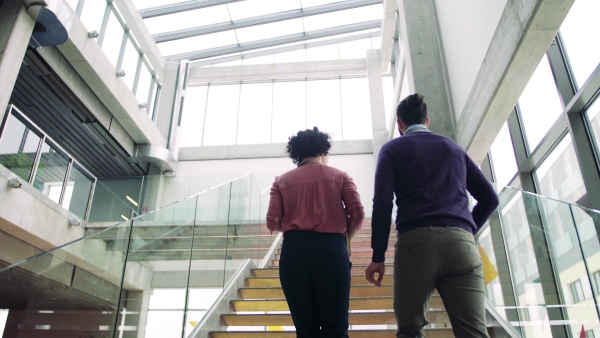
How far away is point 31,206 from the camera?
287 inches

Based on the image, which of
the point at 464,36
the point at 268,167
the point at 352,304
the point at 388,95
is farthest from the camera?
the point at 388,95

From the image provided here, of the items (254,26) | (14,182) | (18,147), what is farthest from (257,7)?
(14,182)

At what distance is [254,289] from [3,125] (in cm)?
495

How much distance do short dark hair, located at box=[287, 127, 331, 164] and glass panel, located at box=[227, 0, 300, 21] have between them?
12901 millimetres

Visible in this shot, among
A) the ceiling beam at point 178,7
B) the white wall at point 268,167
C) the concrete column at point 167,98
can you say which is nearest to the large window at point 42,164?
the white wall at point 268,167

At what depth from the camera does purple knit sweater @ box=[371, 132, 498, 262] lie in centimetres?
184

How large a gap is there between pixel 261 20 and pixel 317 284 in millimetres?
14383

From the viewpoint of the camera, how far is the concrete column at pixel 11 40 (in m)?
7.05

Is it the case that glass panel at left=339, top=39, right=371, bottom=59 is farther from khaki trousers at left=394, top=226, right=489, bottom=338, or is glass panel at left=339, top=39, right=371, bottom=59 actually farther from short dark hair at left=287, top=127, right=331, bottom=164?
khaki trousers at left=394, top=226, right=489, bottom=338

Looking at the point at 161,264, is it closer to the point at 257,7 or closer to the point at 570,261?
the point at 570,261

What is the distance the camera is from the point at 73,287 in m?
3.59

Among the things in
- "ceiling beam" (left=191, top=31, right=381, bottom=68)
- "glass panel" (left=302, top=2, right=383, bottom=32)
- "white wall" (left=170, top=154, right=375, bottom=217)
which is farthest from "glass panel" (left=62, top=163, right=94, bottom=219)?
"glass panel" (left=302, top=2, right=383, bottom=32)

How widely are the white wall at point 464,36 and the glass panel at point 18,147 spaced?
6694mm

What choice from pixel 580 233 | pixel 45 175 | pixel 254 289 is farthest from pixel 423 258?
pixel 45 175
